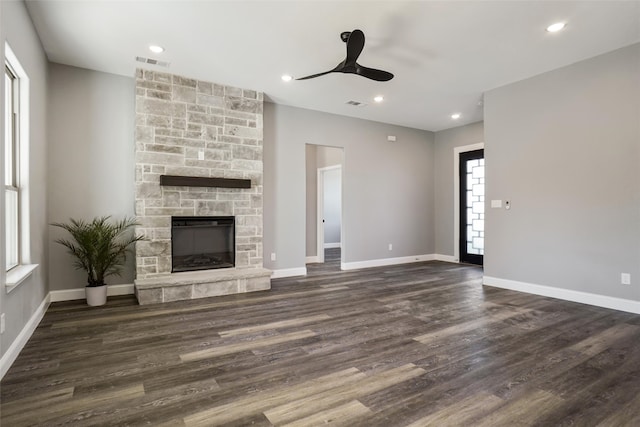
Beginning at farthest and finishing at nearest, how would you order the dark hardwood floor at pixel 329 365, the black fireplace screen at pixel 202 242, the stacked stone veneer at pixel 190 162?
1. the black fireplace screen at pixel 202 242
2. the stacked stone veneer at pixel 190 162
3. the dark hardwood floor at pixel 329 365

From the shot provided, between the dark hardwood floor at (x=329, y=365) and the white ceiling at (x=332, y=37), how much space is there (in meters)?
2.88

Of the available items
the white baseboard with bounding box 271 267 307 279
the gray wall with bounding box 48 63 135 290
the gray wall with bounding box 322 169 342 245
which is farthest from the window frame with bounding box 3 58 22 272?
the gray wall with bounding box 322 169 342 245

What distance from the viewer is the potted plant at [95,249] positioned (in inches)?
153

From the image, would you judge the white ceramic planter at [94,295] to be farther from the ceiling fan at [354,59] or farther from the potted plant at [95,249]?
the ceiling fan at [354,59]

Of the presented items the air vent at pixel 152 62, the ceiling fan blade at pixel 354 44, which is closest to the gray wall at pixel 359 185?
the air vent at pixel 152 62

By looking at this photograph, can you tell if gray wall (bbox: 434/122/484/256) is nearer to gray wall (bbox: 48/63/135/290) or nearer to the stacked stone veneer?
the stacked stone veneer

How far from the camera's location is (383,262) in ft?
22.5

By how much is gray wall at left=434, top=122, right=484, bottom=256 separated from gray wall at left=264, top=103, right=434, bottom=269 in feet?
0.49

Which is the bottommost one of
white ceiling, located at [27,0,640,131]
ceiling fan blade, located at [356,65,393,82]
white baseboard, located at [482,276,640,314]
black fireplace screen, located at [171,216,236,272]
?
white baseboard, located at [482,276,640,314]

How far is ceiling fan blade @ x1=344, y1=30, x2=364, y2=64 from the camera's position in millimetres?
2836

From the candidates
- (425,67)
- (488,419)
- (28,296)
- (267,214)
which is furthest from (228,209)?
(488,419)

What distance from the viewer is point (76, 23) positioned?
127 inches

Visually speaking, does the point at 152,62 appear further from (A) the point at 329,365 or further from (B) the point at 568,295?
(B) the point at 568,295

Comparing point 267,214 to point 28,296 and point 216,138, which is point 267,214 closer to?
point 216,138
